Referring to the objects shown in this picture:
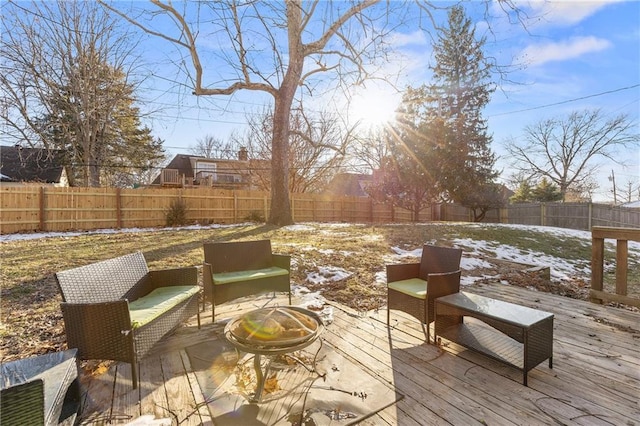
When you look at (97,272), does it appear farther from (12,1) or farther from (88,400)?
(12,1)

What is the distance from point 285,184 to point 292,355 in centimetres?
875

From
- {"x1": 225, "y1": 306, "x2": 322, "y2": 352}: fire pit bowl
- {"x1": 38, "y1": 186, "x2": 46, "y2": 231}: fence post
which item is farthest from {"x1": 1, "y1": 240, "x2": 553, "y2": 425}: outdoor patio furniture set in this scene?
{"x1": 38, "y1": 186, "x2": 46, "y2": 231}: fence post

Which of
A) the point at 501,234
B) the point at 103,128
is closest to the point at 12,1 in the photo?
the point at 501,234

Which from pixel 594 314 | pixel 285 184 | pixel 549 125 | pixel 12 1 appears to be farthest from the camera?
pixel 549 125

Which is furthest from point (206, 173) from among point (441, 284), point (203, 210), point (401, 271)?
point (441, 284)

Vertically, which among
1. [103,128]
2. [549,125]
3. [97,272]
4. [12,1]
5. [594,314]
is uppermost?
[549,125]

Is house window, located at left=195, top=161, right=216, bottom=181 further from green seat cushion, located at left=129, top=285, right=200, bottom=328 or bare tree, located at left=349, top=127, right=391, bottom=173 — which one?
green seat cushion, located at left=129, top=285, right=200, bottom=328

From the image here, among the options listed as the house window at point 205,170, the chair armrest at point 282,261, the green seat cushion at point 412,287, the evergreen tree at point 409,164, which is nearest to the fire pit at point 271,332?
the green seat cushion at point 412,287

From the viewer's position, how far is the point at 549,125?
82.2ft

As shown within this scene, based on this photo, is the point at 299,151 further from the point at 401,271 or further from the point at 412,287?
the point at 412,287

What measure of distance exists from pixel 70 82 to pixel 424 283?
18.8 metres

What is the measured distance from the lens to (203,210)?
14234 millimetres

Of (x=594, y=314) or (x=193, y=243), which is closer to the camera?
(x=594, y=314)

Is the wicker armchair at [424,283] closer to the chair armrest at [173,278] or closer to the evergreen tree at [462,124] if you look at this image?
the chair armrest at [173,278]
